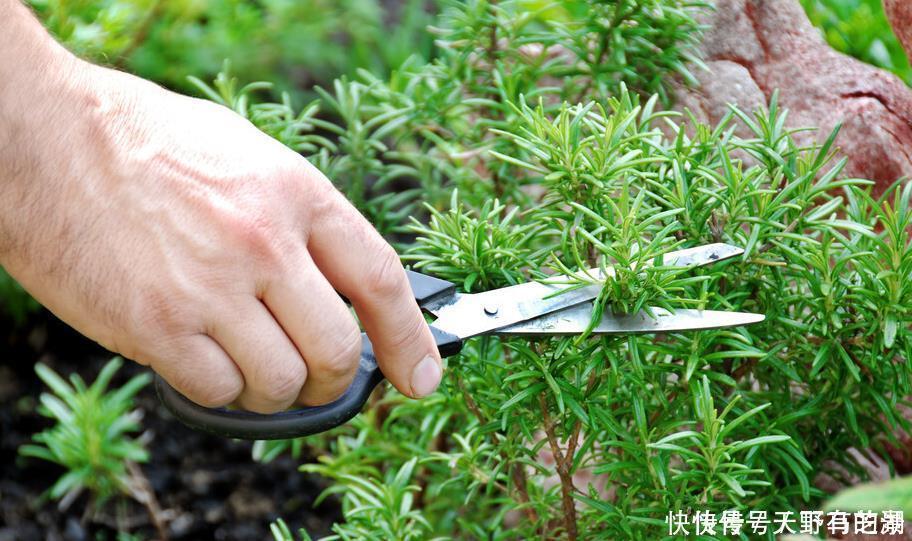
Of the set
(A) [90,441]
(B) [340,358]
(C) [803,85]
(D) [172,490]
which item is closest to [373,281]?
(B) [340,358]

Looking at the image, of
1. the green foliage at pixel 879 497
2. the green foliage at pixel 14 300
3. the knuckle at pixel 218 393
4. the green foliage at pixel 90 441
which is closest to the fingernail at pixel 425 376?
the knuckle at pixel 218 393

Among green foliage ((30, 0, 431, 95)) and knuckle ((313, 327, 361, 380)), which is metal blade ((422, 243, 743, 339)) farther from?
green foliage ((30, 0, 431, 95))

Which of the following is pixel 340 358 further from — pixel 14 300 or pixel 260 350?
pixel 14 300

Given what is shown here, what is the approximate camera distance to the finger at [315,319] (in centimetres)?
144

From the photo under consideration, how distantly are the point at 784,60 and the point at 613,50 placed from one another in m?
0.41

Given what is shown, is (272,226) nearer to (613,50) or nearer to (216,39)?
(613,50)

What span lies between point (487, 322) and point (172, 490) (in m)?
1.79

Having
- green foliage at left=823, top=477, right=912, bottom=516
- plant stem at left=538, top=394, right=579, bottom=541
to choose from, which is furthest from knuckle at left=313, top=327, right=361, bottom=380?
green foliage at left=823, top=477, right=912, bottom=516

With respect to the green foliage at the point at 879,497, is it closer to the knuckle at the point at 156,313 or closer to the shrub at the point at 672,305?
the shrub at the point at 672,305

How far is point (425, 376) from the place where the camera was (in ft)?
5.11

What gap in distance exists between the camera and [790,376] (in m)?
1.66

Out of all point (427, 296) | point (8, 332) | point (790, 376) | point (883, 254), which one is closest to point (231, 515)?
point (8, 332)

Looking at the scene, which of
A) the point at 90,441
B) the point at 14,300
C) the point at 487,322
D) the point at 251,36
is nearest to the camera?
the point at 487,322

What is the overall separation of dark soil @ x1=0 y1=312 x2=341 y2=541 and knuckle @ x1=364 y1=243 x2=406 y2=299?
1.35m
